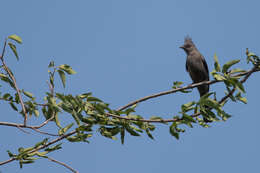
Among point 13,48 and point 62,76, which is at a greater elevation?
point 13,48

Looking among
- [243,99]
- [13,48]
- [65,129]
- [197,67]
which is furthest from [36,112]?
[197,67]

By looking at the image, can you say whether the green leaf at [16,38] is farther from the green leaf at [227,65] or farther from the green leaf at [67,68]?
the green leaf at [227,65]

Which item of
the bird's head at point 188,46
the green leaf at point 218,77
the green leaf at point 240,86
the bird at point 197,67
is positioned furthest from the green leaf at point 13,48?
the bird's head at point 188,46

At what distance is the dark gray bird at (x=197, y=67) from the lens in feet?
28.8

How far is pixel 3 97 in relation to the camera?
396cm

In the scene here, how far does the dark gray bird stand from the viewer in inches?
345

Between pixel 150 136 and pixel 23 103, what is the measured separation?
1.31 m

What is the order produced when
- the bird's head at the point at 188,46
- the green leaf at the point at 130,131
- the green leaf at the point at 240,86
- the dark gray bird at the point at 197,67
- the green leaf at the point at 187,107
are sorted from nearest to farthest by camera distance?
1. the green leaf at the point at 240,86
2. the green leaf at the point at 187,107
3. the green leaf at the point at 130,131
4. the dark gray bird at the point at 197,67
5. the bird's head at the point at 188,46

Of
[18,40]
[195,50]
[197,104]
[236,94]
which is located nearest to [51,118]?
[18,40]

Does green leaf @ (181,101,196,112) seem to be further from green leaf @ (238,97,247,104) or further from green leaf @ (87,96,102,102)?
green leaf @ (87,96,102,102)

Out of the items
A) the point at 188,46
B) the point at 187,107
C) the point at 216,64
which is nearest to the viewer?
the point at 187,107

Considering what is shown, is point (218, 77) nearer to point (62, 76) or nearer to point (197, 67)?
point (62, 76)

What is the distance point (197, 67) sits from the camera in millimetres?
8820

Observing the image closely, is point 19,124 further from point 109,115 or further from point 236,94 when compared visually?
point 236,94
